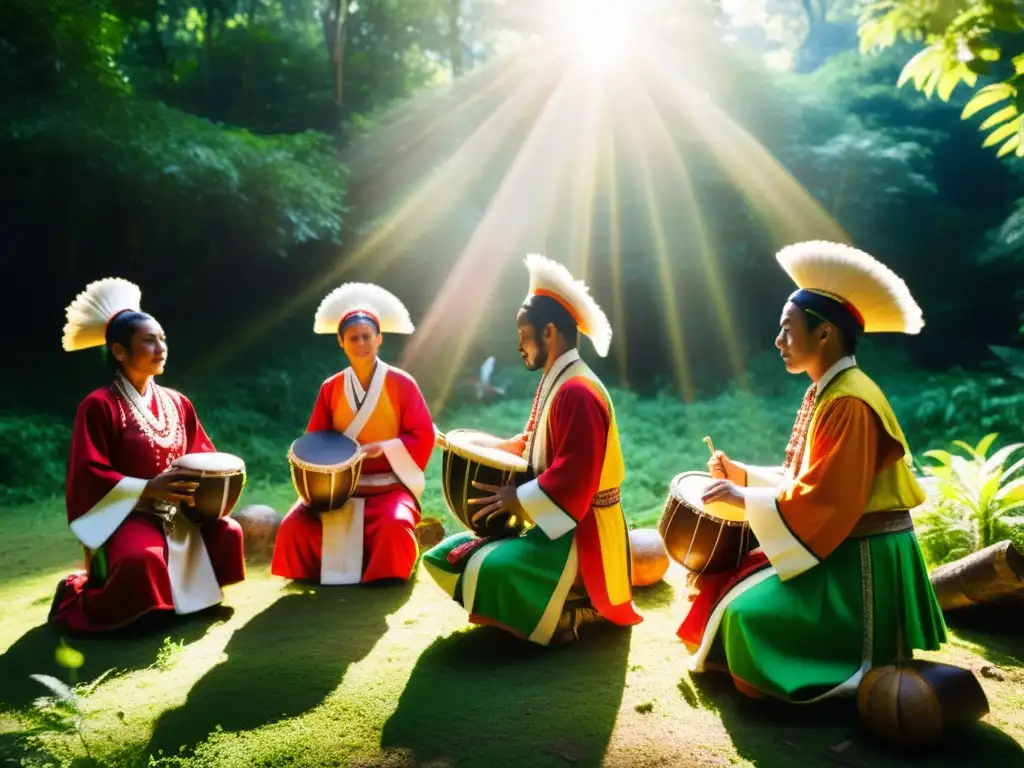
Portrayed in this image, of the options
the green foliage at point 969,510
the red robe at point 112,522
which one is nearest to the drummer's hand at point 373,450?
the red robe at point 112,522

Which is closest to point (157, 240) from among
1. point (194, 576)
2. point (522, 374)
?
point (522, 374)

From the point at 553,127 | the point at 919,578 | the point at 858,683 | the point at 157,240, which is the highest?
the point at 553,127

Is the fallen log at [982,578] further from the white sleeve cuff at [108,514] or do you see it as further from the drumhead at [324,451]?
the white sleeve cuff at [108,514]

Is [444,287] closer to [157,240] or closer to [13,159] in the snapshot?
[157,240]

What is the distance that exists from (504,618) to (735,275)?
10771 mm

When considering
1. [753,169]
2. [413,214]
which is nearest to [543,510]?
[413,214]

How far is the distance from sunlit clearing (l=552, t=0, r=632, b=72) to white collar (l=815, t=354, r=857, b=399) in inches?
454

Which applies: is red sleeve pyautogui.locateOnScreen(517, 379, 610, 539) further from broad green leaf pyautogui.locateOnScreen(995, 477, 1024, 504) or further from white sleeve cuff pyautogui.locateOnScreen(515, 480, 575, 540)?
broad green leaf pyautogui.locateOnScreen(995, 477, 1024, 504)

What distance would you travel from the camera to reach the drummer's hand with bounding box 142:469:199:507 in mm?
4215

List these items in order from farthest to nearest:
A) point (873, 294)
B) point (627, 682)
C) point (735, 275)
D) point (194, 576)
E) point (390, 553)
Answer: point (735, 275), point (390, 553), point (194, 576), point (627, 682), point (873, 294)

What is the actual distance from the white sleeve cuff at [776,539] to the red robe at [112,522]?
10.3 feet

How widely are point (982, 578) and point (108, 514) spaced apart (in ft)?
15.2

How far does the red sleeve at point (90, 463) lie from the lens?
4.18m

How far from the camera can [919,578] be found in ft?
10.6
